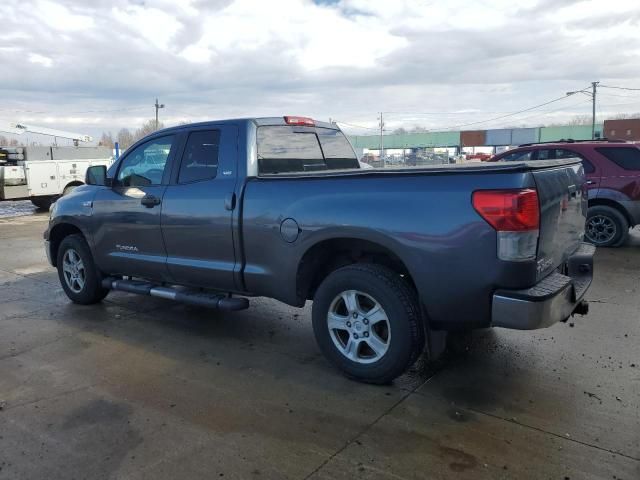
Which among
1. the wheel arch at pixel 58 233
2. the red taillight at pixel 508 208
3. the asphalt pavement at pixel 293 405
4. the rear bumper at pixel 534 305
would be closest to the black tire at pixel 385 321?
the asphalt pavement at pixel 293 405

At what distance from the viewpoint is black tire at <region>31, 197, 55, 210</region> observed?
18.3 meters

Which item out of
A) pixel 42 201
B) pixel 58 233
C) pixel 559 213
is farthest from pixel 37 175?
pixel 559 213

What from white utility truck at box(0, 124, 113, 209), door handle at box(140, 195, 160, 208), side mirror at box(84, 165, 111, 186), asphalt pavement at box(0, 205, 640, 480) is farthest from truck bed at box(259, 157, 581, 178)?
white utility truck at box(0, 124, 113, 209)

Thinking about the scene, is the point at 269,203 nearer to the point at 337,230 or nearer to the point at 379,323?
the point at 337,230

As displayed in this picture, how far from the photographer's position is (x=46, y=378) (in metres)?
4.16

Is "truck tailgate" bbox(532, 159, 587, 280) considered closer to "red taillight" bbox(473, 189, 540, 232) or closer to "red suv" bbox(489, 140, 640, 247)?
"red taillight" bbox(473, 189, 540, 232)

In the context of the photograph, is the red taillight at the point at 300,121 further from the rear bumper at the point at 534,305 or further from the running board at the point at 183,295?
the rear bumper at the point at 534,305

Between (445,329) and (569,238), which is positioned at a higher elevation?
(569,238)

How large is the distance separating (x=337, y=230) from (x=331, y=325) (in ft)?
2.38

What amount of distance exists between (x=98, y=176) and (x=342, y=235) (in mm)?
3229

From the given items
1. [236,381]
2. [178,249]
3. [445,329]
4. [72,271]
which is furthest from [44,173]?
[445,329]

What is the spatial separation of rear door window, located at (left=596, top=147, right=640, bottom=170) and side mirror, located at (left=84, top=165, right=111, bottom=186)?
25.1 feet

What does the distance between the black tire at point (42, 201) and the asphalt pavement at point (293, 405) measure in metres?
14.2

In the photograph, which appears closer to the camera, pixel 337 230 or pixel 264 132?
pixel 337 230
